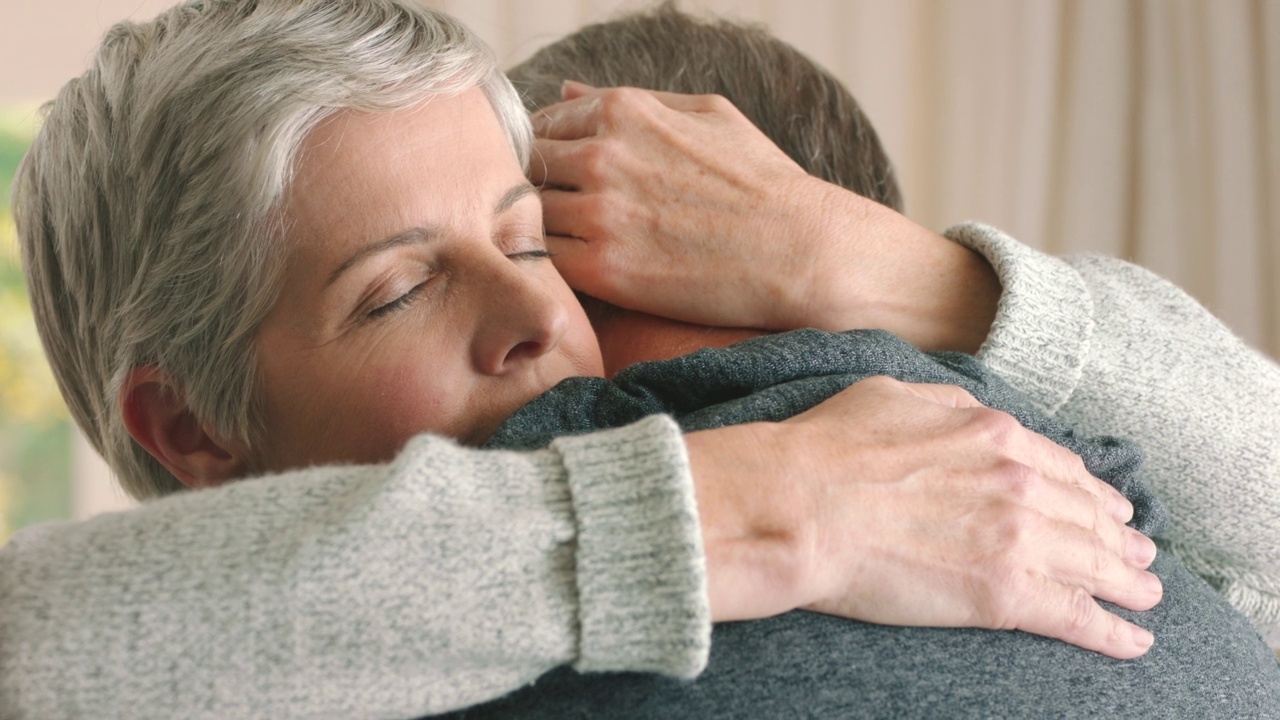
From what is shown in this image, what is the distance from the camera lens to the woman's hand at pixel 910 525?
80cm

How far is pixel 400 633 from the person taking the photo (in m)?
0.73

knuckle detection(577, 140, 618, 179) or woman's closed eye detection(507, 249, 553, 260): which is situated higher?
knuckle detection(577, 140, 618, 179)

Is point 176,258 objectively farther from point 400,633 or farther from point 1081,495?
point 1081,495

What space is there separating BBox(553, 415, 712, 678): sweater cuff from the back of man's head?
36.1 inches

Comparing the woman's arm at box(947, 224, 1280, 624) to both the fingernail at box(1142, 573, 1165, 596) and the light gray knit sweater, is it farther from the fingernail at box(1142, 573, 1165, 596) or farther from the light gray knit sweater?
the light gray knit sweater

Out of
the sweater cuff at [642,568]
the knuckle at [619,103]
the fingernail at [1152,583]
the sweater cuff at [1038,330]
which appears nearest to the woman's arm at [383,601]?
the sweater cuff at [642,568]

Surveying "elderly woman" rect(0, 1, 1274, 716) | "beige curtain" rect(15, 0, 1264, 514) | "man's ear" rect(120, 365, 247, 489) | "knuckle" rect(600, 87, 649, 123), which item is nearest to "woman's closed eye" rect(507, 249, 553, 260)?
"elderly woman" rect(0, 1, 1274, 716)

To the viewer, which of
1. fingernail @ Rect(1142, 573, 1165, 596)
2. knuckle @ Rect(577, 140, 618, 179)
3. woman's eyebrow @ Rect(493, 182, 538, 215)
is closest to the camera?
fingernail @ Rect(1142, 573, 1165, 596)

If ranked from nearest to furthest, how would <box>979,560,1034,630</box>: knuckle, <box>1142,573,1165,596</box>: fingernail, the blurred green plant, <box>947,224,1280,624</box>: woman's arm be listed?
<box>979,560,1034,630</box>: knuckle
<box>1142,573,1165,596</box>: fingernail
<box>947,224,1280,624</box>: woman's arm
the blurred green plant

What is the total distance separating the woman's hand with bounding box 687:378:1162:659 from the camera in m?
0.80

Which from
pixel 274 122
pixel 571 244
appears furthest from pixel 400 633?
pixel 571 244

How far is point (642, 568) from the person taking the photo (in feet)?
2.44

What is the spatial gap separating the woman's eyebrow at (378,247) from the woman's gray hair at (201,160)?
0.21 ft

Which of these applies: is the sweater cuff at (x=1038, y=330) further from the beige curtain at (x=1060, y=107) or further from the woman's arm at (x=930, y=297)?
Answer: the beige curtain at (x=1060, y=107)
